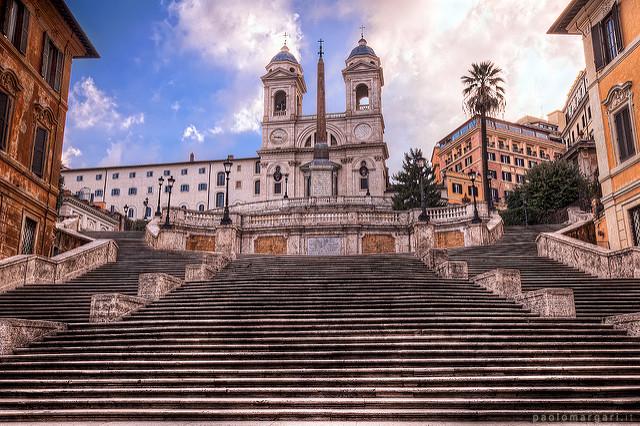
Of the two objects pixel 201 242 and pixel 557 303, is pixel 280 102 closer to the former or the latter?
pixel 201 242

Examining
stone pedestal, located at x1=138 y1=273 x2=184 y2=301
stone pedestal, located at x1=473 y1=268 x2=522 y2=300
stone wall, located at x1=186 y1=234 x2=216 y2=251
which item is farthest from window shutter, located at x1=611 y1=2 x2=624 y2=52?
stone wall, located at x1=186 y1=234 x2=216 y2=251

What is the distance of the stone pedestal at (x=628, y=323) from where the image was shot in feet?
41.1

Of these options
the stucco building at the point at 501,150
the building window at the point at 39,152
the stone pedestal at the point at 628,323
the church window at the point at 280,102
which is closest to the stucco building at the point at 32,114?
the building window at the point at 39,152

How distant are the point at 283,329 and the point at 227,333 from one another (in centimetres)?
139

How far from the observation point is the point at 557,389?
31.8ft

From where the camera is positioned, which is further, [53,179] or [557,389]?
[53,179]

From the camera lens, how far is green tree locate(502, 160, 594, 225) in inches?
1843

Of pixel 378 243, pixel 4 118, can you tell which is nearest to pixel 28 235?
pixel 4 118

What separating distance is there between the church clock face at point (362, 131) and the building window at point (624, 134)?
6130 cm

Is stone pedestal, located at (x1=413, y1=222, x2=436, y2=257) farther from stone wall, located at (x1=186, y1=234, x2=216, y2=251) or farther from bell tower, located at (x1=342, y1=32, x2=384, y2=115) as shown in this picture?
bell tower, located at (x1=342, y1=32, x2=384, y2=115)

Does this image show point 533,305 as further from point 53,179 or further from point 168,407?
point 53,179

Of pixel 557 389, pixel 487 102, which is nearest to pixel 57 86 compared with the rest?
pixel 557 389

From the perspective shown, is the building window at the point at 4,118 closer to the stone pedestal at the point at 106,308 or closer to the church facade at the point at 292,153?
the stone pedestal at the point at 106,308

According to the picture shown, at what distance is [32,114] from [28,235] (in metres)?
5.60
